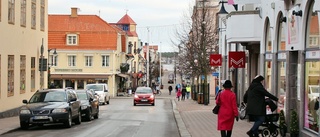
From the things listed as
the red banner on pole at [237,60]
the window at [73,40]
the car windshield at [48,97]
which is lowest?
the car windshield at [48,97]

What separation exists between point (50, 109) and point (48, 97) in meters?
1.57

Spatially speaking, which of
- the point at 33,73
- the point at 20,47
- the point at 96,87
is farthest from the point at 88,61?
the point at 20,47

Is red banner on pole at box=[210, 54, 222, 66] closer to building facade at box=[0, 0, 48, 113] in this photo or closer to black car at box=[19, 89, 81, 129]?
black car at box=[19, 89, 81, 129]

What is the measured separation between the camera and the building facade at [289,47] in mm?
14617

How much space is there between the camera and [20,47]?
31.0m

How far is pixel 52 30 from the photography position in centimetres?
7319

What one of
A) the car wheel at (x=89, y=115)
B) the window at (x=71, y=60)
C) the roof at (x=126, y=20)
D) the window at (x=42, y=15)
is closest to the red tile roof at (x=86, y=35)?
the window at (x=71, y=60)

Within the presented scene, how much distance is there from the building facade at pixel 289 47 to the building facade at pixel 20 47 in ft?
35.9

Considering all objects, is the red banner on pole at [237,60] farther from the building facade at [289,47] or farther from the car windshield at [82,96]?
the car windshield at [82,96]

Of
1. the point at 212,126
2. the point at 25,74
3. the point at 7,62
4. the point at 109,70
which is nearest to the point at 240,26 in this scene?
the point at 212,126

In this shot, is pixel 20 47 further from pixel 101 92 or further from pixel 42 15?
pixel 101 92

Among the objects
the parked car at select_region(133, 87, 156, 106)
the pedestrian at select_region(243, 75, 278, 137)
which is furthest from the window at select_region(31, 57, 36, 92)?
the pedestrian at select_region(243, 75, 278, 137)

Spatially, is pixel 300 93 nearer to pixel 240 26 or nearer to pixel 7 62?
pixel 240 26

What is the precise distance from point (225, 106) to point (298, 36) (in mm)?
3450
